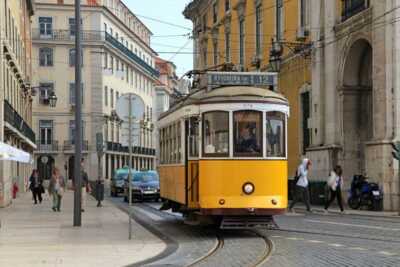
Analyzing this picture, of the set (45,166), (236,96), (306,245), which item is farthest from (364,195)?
(45,166)

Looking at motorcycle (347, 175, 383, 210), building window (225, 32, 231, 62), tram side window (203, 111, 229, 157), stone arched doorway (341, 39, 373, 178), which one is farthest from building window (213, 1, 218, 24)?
tram side window (203, 111, 229, 157)

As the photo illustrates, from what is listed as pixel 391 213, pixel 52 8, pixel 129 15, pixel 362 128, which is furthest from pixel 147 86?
pixel 391 213

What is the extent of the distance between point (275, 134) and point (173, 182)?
3.84 metres

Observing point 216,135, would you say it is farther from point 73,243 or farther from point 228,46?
point 228,46

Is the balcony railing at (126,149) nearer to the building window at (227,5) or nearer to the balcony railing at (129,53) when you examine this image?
the balcony railing at (129,53)

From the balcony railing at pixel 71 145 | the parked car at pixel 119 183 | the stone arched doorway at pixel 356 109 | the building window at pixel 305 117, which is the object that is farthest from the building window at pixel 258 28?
the balcony railing at pixel 71 145

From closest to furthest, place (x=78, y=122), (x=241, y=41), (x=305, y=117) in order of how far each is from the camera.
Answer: (x=78, y=122) < (x=305, y=117) < (x=241, y=41)

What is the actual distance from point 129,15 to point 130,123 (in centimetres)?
7707

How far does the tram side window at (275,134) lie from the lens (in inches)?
642

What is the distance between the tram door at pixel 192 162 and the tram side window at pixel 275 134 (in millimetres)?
1570

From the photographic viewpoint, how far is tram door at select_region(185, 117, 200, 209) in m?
16.5

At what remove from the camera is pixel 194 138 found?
1672 cm

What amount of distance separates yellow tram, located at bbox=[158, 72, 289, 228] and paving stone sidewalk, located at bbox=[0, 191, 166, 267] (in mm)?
1560

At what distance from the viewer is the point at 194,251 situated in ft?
48.0
